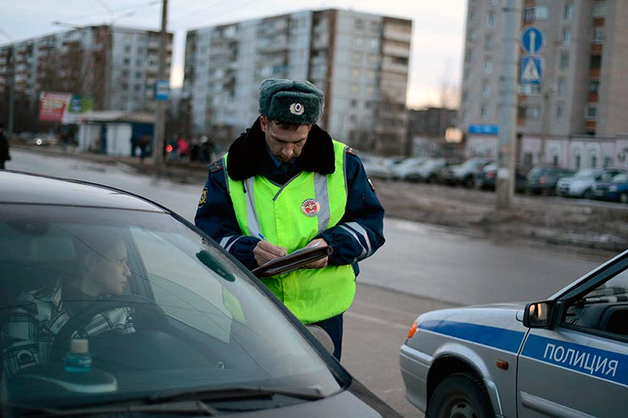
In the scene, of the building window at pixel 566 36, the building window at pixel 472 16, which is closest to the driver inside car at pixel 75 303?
the building window at pixel 566 36

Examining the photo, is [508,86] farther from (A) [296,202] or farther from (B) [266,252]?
(B) [266,252]

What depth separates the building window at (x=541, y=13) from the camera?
256 feet

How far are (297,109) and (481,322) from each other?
162 cm

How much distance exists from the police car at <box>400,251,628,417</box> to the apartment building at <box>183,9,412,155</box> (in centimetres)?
10170

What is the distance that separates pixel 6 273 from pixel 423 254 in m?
12.3

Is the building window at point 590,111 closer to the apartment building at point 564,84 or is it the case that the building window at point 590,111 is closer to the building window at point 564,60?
the apartment building at point 564,84

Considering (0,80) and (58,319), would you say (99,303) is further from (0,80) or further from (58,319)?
(0,80)

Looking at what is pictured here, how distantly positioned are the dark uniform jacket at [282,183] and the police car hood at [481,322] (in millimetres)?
868

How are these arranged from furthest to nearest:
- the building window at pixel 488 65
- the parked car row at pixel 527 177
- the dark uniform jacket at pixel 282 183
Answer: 1. the building window at pixel 488 65
2. the parked car row at pixel 527 177
3. the dark uniform jacket at pixel 282 183

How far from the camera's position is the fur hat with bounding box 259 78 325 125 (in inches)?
137

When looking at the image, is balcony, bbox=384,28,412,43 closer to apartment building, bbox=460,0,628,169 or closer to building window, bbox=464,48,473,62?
building window, bbox=464,48,473,62

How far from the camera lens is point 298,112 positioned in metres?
3.48

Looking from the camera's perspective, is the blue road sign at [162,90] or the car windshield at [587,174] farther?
the car windshield at [587,174]

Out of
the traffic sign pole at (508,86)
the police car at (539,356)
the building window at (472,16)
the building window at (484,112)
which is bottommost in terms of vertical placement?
the police car at (539,356)
